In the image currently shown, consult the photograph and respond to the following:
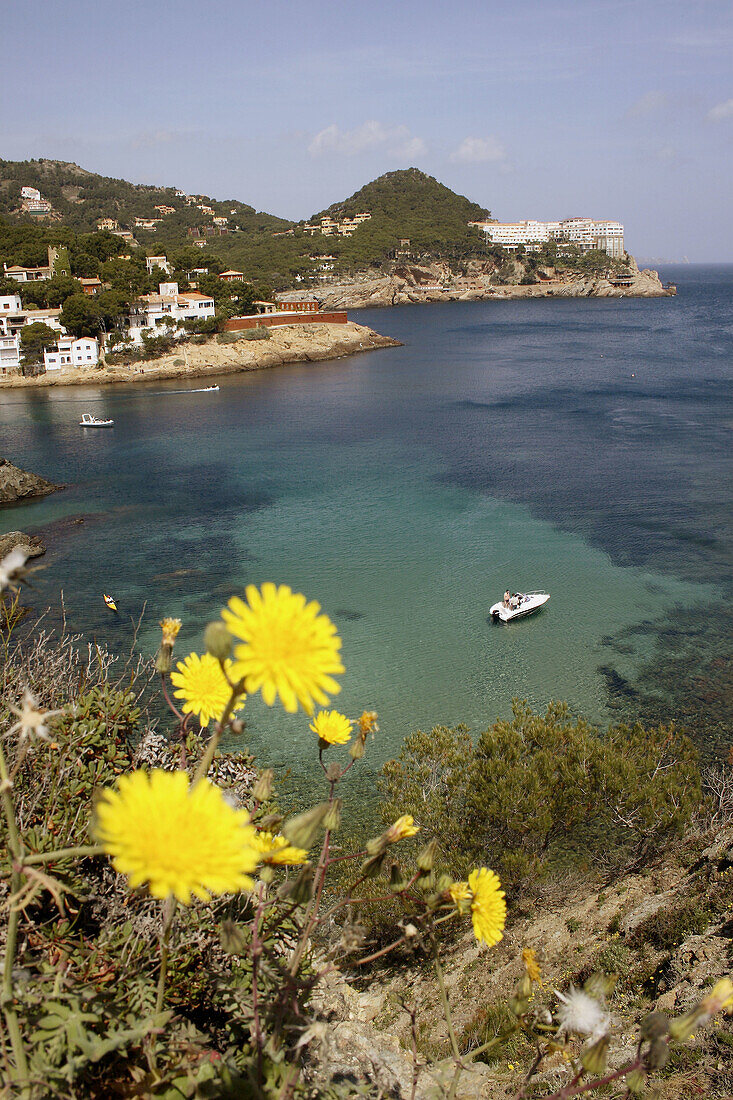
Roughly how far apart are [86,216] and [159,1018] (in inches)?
5888

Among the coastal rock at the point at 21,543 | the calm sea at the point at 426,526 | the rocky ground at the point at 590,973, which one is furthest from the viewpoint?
the coastal rock at the point at 21,543

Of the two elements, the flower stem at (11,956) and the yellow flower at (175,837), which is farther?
the flower stem at (11,956)

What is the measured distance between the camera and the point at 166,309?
58.2 metres

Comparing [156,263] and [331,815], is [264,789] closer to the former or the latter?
Result: [331,815]

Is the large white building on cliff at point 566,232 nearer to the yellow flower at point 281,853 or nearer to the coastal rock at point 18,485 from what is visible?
the coastal rock at point 18,485

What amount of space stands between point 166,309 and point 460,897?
204 ft

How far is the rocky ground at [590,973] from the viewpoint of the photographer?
464cm

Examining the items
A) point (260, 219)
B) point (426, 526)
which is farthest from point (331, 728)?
point (260, 219)

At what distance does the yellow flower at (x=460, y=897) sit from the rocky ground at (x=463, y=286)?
114m

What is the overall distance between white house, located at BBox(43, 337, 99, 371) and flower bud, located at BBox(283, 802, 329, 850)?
5578 centimetres

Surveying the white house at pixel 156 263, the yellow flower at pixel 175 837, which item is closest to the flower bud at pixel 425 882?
the yellow flower at pixel 175 837

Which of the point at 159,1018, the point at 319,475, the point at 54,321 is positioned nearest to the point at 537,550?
the point at 319,475

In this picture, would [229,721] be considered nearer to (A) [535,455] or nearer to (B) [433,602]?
(B) [433,602]

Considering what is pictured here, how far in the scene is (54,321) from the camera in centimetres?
5400
